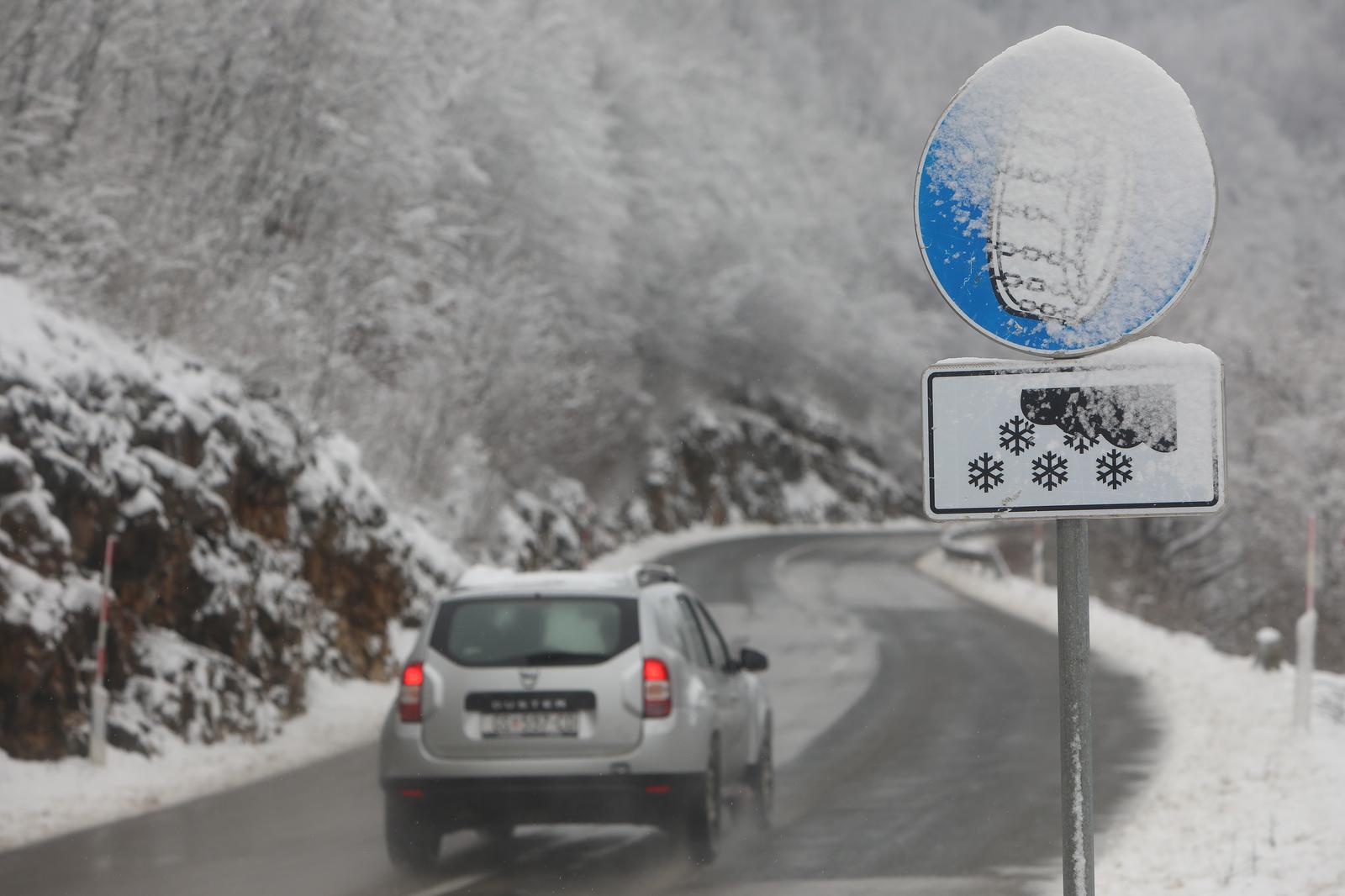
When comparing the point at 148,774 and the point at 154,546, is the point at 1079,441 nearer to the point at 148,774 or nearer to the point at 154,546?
the point at 148,774

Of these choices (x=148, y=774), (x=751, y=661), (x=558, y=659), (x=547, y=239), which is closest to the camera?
(x=558, y=659)

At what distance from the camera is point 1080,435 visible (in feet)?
11.9

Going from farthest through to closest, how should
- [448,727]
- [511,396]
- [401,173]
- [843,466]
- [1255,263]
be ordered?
[1255,263] < [843,466] < [511,396] < [401,173] < [448,727]

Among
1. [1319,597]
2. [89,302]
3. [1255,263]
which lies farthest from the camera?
[1255,263]

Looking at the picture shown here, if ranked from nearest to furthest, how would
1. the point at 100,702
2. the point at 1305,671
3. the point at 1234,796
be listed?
the point at 1234,796, the point at 100,702, the point at 1305,671

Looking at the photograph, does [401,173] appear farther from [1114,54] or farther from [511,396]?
[1114,54]

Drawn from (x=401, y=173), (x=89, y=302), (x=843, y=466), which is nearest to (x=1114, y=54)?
(x=89, y=302)

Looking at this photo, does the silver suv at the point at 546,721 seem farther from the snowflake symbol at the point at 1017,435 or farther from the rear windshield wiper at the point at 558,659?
the snowflake symbol at the point at 1017,435

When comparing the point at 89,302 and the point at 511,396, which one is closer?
the point at 89,302

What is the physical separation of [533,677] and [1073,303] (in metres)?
6.50

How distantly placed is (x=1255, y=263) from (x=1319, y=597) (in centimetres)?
4649

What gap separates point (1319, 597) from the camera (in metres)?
46.2

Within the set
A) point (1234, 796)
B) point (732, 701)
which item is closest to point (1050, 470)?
point (732, 701)

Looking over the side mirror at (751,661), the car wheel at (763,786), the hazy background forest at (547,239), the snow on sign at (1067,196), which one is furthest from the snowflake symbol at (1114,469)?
the hazy background forest at (547,239)
